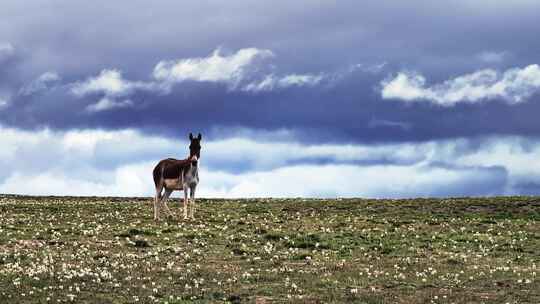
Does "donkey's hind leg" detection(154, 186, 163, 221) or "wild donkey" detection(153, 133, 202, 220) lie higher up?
"wild donkey" detection(153, 133, 202, 220)

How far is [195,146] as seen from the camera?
152 feet

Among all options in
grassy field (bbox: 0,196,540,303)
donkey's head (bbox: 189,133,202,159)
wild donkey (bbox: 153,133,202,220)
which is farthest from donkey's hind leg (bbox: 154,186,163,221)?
donkey's head (bbox: 189,133,202,159)

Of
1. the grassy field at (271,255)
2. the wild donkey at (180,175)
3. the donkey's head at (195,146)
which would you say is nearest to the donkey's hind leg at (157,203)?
the wild donkey at (180,175)

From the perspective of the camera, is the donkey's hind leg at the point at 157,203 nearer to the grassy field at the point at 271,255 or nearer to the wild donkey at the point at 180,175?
the wild donkey at the point at 180,175

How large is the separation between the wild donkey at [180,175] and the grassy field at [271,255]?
5.27ft

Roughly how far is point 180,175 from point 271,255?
14277 mm

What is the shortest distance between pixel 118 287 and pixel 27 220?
71.3ft

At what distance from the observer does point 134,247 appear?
3541cm

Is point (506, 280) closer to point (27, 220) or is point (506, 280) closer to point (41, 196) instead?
point (27, 220)

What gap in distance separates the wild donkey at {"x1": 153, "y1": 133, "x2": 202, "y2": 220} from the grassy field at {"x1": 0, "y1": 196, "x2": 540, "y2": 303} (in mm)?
1605

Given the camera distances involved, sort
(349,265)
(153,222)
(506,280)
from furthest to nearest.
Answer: (153,222) < (349,265) < (506,280)

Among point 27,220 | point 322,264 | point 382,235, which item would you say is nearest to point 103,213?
point 27,220

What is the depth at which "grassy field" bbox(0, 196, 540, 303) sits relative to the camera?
2570cm

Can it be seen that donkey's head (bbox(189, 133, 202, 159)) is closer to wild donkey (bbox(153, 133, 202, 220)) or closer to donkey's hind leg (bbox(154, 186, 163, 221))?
wild donkey (bbox(153, 133, 202, 220))
